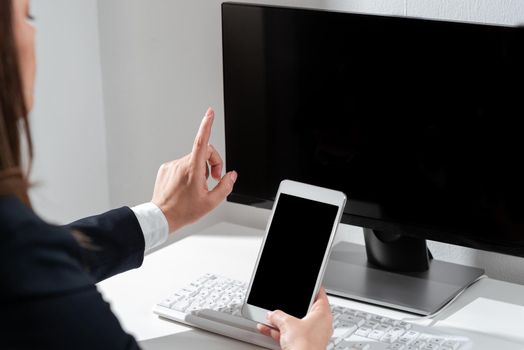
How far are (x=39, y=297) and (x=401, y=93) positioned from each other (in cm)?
60

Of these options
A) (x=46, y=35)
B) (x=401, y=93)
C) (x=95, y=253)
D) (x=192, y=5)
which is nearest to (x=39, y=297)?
(x=95, y=253)

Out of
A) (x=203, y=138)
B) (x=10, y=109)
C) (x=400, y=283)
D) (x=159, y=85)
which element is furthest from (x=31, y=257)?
(x=159, y=85)

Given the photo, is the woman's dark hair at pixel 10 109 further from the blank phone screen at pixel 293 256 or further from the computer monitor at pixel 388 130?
the computer monitor at pixel 388 130

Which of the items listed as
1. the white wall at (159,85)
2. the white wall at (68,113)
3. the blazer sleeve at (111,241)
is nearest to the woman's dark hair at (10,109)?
the blazer sleeve at (111,241)

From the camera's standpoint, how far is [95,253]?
1.13 metres

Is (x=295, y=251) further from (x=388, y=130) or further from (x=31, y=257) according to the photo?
(x=31, y=257)

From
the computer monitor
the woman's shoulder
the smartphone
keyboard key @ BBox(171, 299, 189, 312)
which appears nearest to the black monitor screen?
the computer monitor

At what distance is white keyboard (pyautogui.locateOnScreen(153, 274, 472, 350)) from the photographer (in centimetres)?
106

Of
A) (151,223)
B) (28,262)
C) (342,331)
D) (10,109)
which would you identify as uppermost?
(10,109)

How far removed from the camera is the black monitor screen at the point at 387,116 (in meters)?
1.08

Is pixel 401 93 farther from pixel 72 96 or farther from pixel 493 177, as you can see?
pixel 72 96

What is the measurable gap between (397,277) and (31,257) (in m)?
0.67

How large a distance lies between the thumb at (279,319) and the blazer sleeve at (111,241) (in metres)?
0.22

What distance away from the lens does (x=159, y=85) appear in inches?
61.1
